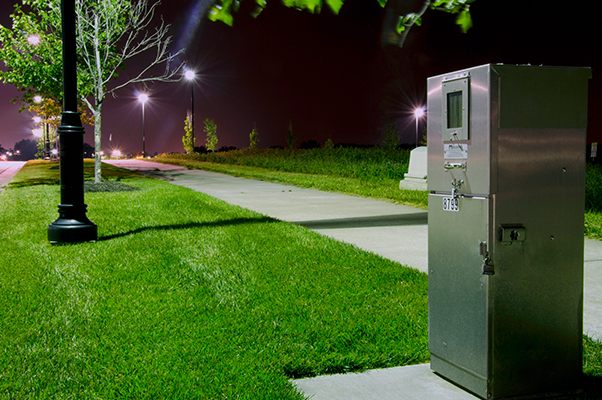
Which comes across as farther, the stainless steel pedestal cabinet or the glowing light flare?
the glowing light flare

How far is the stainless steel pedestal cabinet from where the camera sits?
272 centimetres

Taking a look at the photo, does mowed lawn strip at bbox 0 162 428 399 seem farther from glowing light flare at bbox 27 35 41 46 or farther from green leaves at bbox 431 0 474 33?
glowing light flare at bbox 27 35 41 46

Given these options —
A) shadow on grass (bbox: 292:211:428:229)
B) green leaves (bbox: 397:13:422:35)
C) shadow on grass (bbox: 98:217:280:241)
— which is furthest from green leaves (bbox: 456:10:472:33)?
shadow on grass (bbox: 98:217:280:241)

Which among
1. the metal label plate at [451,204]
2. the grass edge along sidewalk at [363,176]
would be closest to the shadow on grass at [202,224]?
the grass edge along sidewalk at [363,176]

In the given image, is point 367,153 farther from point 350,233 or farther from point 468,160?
point 468,160

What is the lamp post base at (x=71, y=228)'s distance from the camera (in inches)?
287

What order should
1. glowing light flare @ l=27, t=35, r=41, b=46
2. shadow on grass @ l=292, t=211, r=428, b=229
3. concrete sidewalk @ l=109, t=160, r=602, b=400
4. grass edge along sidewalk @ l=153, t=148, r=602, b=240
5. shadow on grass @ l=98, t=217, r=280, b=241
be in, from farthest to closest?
1. glowing light flare @ l=27, t=35, r=41, b=46
2. grass edge along sidewalk @ l=153, t=148, r=602, b=240
3. shadow on grass @ l=292, t=211, r=428, b=229
4. shadow on grass @ l=98, t=217, r=280, b=241
5. concrete sidewalk @ l=109, t=160, r=602, b=400

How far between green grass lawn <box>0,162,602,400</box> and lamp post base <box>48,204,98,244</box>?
187 millimetres

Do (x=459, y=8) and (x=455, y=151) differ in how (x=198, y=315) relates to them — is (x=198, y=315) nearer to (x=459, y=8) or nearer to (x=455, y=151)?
(x=455, y=151)

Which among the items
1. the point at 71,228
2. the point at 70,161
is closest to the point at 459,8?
the point at 71,228

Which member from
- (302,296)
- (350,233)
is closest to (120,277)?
(302,296)

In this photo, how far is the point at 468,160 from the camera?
2801 mm

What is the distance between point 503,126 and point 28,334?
346 cm

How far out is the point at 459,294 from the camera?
2.96 metres
